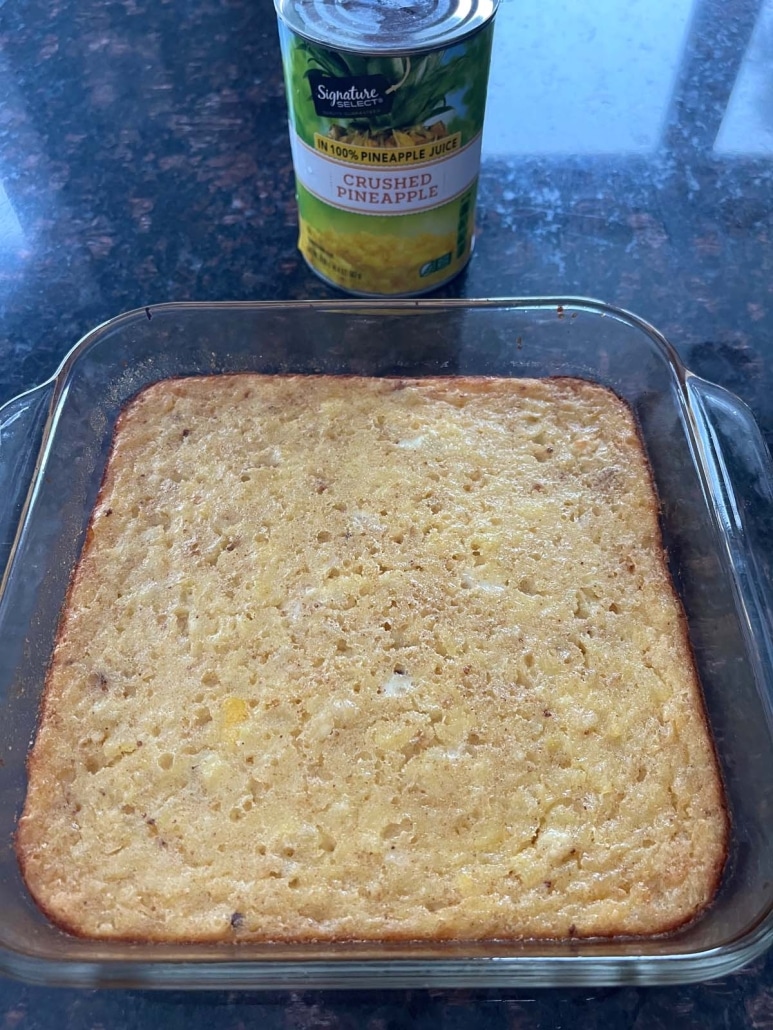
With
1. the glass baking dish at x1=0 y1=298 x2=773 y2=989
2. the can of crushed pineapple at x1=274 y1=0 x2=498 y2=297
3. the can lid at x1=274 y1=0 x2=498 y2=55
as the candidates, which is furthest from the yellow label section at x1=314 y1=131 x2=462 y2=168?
the glass baking dish at x1=0 y1=298 x2=773 y2=989

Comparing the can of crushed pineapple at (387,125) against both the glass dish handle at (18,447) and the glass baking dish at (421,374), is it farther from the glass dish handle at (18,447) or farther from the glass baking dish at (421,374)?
the glass dish handle at (18,447)

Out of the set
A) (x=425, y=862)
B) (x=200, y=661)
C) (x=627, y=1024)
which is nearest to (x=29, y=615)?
(x=200, y=661)

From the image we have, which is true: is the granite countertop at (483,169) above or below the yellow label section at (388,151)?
below

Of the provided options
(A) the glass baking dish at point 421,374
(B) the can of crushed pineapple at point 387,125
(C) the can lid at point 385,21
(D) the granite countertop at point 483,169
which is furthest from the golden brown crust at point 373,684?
(C) the can lid at point 385,21

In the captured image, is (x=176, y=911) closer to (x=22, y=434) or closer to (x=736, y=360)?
(x=22, y=434)

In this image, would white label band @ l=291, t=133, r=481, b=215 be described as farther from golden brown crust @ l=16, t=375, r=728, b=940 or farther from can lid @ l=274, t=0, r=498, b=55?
golden brown crust @ l=16, t=375, r=728, b=940

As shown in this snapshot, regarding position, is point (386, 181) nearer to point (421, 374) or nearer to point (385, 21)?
point (385, 21)
